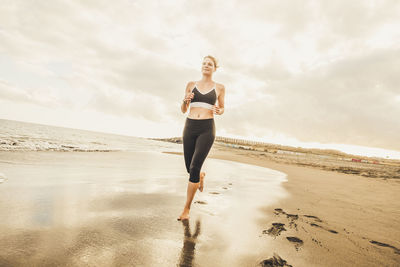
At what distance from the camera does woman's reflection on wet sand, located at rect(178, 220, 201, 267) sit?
5.79ft

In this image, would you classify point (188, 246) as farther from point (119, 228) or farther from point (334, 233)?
point (334, 233)

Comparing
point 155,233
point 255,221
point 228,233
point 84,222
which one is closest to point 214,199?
point 255,221

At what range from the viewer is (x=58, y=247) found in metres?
1.81

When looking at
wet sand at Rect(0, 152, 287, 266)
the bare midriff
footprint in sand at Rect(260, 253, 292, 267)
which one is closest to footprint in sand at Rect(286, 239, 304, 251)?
wet sand at Rect(0, 152, 287, 266)

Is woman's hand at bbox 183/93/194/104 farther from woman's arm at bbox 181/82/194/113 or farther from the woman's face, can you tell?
the woman's face

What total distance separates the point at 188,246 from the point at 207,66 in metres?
2.82

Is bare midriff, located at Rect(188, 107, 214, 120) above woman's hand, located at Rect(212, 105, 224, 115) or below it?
below

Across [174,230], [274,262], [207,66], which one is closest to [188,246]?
[174,230]

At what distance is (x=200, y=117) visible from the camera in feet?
11.1

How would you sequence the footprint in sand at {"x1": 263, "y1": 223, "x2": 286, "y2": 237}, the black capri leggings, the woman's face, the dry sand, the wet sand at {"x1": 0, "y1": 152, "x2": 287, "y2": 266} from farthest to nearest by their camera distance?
1. the woman's face
2. the black capri leggings
3. the footprint in sand at {"x1": 263, "y1": 223, "x2": 286, "y2": 237}
4. the dry sand
5. the wet sand at {"x1": 0, "y1": 152, "x2": 287, "y2": 266}

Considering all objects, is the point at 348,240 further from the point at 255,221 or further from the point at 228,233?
the point at 228,233

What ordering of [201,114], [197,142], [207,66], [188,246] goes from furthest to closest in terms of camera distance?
[207,66] → [201,114] → [197,142] → [188,246]

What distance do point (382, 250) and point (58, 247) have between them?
336 centimetres

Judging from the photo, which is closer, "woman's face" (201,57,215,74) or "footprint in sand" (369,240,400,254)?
"footprint in sand" (369,240,400,254)
